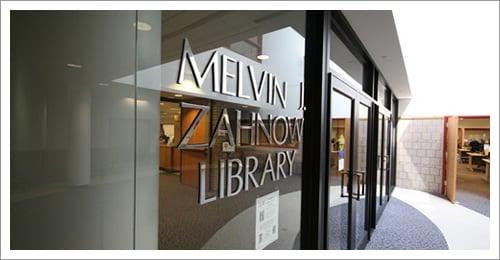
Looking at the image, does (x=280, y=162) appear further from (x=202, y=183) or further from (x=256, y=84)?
(x=202, y=183)

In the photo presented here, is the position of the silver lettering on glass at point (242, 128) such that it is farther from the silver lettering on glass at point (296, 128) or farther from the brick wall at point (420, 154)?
the brick wall at point (420, 154)

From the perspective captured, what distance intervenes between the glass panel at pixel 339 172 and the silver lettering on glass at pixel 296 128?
44 centimetres

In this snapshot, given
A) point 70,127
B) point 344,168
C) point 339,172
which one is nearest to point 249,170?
point 70,127

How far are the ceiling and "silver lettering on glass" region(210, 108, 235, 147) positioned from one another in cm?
163

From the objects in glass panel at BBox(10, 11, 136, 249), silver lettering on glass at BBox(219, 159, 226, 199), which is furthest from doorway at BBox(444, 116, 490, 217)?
glass panel at BBox(10, 11, 136, 249)

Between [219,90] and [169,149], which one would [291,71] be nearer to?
[219,90]

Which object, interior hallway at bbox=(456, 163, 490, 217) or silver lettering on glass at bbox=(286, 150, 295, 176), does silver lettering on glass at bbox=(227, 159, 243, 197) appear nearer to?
silver lettering on glass at bbox=(286, 150, 295, 176)

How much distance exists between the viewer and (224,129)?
A: 59.0 inches

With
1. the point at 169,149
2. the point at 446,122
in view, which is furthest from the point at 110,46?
the point at 446,122

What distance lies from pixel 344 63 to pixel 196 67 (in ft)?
6.81

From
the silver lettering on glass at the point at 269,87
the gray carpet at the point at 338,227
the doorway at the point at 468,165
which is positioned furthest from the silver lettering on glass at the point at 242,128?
the doorway at the point at 468,165

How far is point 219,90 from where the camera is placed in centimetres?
144

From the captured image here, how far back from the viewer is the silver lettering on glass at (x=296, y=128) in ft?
6.60

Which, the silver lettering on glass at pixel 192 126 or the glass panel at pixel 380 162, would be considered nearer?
the silver lettering on glass at pixel 192 126
